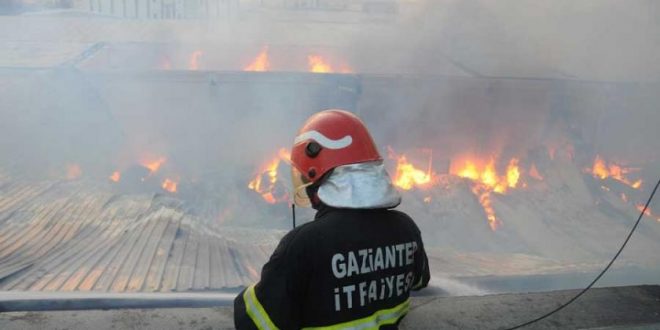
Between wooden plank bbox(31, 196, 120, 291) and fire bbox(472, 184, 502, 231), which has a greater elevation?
wooden plank bbox(31, 196, 120, 291)

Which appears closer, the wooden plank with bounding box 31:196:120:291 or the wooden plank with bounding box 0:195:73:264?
the wooden plank with bounding box 31:196:120:291

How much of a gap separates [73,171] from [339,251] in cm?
928

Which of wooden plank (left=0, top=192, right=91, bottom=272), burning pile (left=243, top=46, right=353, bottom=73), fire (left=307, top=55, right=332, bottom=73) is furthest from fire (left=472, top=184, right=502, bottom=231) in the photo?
wooden plank (left=0, top=192, right=91, bottom=272)

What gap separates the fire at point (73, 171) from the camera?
9.31 metres

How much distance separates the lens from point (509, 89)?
1113 cm

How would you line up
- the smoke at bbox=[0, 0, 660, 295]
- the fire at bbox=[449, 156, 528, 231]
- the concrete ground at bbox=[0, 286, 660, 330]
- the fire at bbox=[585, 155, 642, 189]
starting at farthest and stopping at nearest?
the fire at bbox=[585, 155, 642, 189], the fire at bbox=[449, 156, 528, 231], the smoke at bbox=[0, 0, 660, 295], the concrete ground at bbox=[0, 286, 660, 330]

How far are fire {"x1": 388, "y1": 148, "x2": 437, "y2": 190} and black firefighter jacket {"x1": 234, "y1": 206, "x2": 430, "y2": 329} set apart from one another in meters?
9.42

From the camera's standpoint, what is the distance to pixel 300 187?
172 centimetres

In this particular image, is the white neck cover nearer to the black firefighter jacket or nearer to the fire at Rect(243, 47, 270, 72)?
the black firefighter jacket

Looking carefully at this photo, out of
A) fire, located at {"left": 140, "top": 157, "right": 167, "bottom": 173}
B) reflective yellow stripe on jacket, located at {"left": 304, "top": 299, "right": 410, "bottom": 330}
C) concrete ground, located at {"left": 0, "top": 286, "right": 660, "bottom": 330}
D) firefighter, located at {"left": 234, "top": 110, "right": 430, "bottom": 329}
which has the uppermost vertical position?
firefighter, located at {"left": 234, "top": 110, "right": 430, "bottom": 329}

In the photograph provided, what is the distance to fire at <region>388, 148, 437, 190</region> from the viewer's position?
11.1 metres

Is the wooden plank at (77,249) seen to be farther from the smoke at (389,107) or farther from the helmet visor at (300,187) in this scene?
the smoke at (389,107)

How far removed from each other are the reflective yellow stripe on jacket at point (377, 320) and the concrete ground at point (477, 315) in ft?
3.25

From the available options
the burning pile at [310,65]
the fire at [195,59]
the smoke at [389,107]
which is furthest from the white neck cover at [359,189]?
the fire at [195,59]
